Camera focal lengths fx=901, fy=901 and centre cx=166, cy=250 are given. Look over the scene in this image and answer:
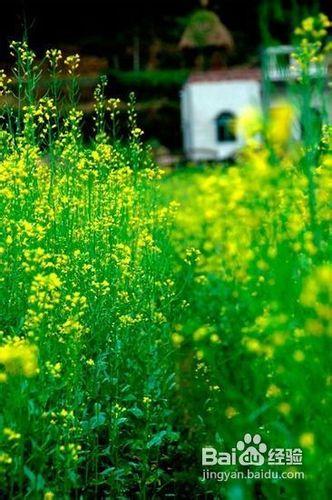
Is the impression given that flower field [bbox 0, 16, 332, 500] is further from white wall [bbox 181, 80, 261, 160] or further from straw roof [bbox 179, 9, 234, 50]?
straw roof [bbox 179, 9, 234, 50]

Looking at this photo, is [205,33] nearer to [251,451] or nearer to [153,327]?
[153,327]

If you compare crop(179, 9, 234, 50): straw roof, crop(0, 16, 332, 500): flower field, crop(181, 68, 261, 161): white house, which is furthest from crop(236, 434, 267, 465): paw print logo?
crop(179, 9, 234, 50): straw roof

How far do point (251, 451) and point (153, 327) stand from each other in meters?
1.29

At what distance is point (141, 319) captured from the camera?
470cm

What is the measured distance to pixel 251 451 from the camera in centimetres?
346

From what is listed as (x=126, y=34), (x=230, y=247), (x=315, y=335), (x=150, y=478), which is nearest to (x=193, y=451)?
Answer: (x=150, y=478)

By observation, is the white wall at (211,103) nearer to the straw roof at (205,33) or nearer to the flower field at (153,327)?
the straw roof at (205,33)

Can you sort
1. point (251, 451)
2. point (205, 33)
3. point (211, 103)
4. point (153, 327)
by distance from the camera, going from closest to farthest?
point (251, 451) < point (153, 327) < point (211, 103) < point (205, 33)

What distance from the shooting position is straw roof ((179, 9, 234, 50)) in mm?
40344

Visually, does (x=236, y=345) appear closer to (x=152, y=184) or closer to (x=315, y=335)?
(x=315, y=335)

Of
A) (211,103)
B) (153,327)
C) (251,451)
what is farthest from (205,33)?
(251,451)

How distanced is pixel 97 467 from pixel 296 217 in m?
1.50

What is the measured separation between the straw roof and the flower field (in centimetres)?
3533

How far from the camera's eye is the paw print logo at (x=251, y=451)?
11.2 feet
